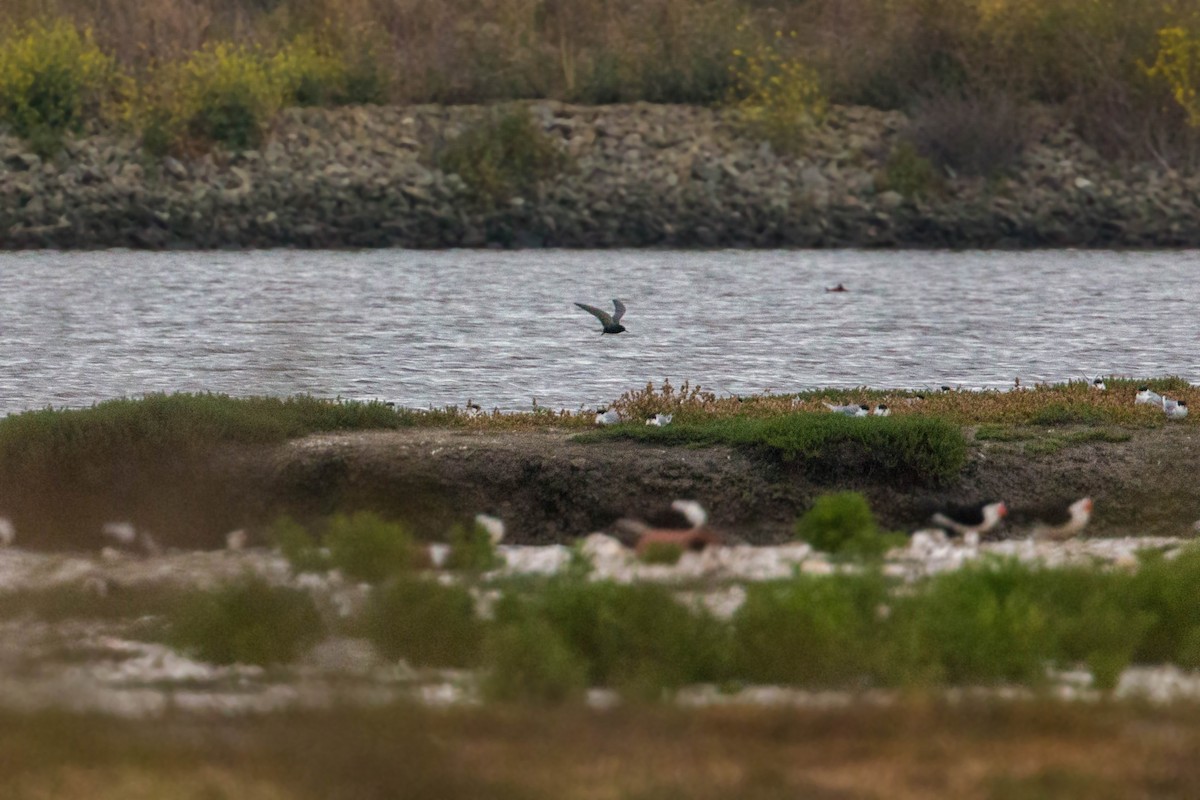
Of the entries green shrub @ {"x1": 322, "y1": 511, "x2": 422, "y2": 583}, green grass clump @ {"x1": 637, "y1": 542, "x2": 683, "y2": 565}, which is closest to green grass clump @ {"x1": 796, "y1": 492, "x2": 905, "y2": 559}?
green grass clump @ {"x1": 637, "y1": 542, "x2": 683, "y2": 565}

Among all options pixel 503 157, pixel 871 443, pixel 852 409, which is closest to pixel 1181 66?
pixel 503 157

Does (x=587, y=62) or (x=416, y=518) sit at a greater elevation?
(x=587, y=62)

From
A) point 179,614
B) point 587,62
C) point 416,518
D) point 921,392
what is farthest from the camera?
point 587,62

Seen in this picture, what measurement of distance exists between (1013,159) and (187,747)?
40518 mm

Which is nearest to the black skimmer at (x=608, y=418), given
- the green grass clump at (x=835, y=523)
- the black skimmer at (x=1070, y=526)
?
the black skimmer at (x=1070, y=526)

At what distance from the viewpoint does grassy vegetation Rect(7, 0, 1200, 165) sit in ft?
149

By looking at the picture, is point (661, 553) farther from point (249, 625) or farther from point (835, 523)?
point (249, 625)

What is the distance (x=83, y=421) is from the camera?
12812 mm

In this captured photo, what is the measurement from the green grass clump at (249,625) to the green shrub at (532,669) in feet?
3.31

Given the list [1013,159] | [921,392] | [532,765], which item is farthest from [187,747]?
[1013,159]

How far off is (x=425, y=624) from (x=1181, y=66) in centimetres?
3949

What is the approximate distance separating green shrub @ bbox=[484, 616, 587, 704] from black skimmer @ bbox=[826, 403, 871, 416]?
5966mm

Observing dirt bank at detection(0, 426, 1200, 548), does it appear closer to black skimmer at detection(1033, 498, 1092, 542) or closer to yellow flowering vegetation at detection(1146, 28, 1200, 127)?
black skimmer at detection(1033, 498, 1092, 542)

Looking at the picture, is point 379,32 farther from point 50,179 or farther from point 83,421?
point 83,421
